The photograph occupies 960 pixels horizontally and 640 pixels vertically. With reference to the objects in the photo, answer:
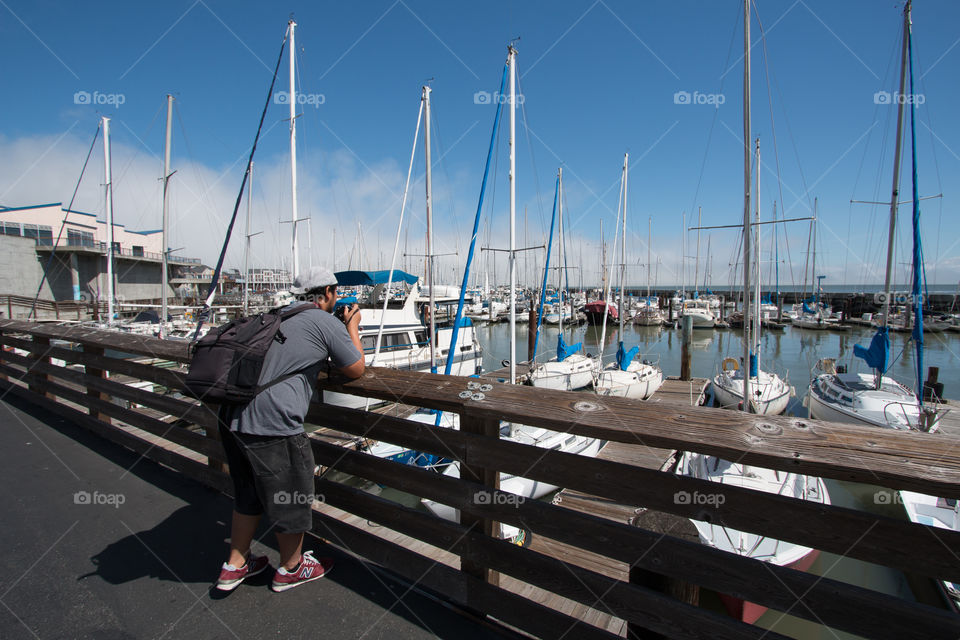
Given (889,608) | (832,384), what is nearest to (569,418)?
(889,608)

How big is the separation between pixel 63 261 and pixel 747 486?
1949 inches

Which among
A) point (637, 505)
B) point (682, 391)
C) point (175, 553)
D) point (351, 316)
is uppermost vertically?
point (351, 316)

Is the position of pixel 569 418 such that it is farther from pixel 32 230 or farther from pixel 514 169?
pixel 32 230

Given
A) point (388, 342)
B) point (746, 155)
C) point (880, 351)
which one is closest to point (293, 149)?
point (388, 342)

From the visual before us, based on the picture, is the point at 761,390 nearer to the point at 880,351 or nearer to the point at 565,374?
the point at 880,351

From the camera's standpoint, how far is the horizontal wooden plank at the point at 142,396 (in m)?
3.17

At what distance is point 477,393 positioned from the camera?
2125 millimetres

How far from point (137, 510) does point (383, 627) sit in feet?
7.60

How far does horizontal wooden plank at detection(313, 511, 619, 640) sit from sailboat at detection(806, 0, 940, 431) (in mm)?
11049

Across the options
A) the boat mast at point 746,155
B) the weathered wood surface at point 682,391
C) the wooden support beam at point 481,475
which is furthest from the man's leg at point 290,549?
the weathered wood surface at point 682,391

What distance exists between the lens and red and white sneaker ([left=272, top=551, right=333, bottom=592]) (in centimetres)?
238

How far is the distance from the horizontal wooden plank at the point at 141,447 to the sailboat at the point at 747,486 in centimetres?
394

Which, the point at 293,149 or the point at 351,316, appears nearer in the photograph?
the point at 351,316

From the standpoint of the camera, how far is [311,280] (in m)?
2.54
